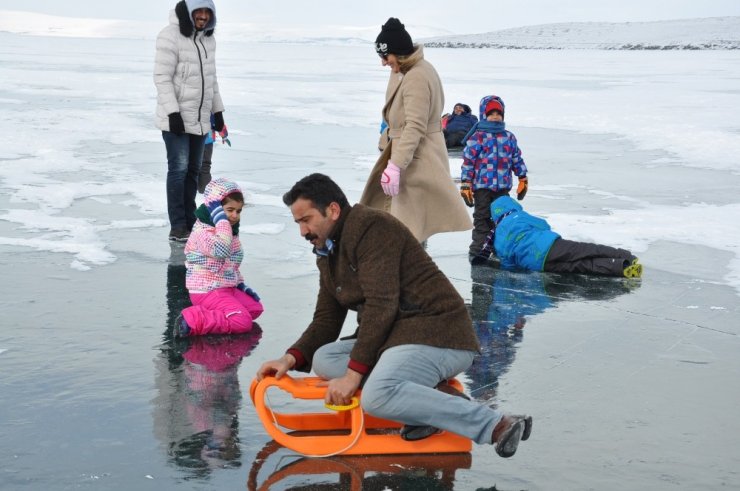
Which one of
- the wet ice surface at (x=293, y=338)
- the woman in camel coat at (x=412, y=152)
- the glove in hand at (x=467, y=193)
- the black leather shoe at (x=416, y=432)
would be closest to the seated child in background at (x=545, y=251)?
the wet ice surface at (x=293, y=338)

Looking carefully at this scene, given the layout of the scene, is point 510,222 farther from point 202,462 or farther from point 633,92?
point 633,92

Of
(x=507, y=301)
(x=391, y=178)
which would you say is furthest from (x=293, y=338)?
(x=507, y=301)

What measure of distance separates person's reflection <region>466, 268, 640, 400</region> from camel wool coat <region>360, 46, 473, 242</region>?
1.81 feet

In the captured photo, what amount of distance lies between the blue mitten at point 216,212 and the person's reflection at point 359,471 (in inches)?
80.7

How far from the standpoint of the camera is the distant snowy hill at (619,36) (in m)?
86.1

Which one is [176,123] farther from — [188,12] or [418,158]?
[418,158]

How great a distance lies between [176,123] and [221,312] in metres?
2.61

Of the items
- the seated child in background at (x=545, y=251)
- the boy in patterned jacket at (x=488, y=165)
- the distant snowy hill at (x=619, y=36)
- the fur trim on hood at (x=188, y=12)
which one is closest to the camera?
the seated child in background at (x=545, y=251)

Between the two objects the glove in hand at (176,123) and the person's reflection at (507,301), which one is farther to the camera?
the glove in hand at (176,123)

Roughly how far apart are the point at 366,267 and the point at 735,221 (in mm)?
6496

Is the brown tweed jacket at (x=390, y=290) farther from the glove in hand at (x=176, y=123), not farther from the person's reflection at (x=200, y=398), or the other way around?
the glove in hand at (x=176, y=123)

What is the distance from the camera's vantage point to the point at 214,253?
5.82 meters

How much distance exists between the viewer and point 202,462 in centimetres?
390

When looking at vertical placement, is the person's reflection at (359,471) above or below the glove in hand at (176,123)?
below
